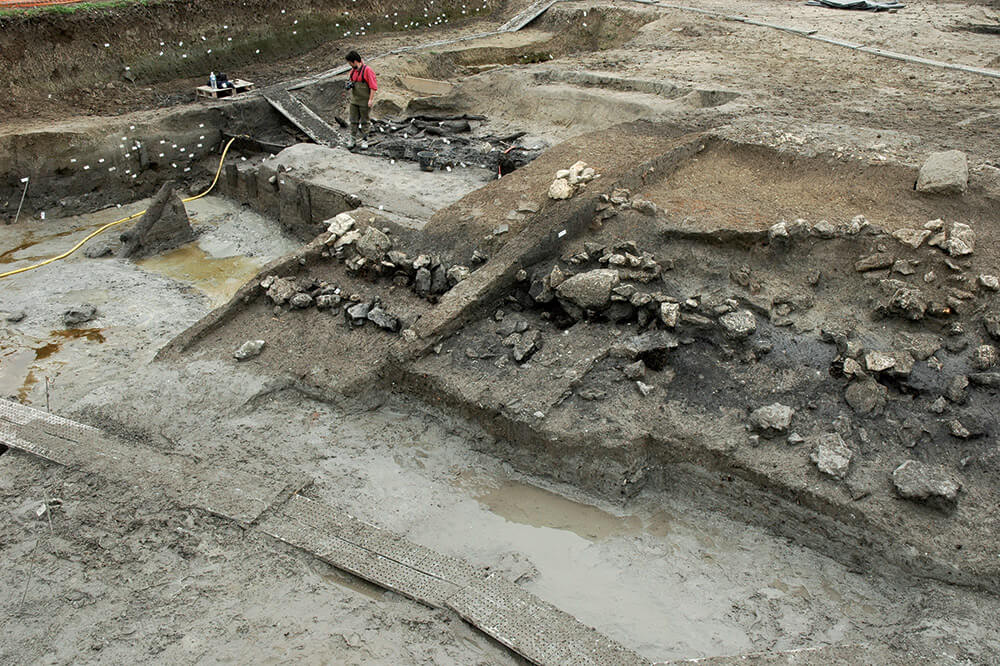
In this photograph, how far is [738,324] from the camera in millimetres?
4844

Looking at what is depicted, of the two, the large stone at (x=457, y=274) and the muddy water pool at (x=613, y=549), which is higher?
the large stone at (x=457, y=274)

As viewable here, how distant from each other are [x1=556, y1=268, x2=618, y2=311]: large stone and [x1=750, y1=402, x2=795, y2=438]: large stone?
1.36 metres

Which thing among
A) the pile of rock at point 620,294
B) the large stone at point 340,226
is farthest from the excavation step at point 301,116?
the pile of rock at point 620,294

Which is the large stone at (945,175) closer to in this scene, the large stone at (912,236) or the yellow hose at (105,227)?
the large stone at (912,236)

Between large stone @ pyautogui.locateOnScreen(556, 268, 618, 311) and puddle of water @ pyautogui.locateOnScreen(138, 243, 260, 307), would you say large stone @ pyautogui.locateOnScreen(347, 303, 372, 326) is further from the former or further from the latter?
puddle of water @ pyautogui.locateOnScreen(138, 243, 260, 307)

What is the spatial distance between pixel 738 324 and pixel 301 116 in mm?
8141

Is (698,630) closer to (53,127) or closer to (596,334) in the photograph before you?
(596,334)

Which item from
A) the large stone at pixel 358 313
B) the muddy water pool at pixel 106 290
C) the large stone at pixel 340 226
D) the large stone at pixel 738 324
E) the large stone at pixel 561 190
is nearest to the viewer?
the large stone at pixel 738 324

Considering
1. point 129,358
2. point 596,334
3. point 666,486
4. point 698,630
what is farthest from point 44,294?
point 698,630

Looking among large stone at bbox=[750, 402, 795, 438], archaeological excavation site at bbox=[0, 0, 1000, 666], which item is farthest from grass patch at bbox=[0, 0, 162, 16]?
large stone at bbox=[750, 402, 795, 438]

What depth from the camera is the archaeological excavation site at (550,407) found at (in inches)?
145

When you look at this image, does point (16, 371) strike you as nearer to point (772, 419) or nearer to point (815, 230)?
point (772, 419)

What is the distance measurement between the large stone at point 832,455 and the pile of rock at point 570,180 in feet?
9.57

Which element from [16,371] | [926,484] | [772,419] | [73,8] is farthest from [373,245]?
[73,8]
